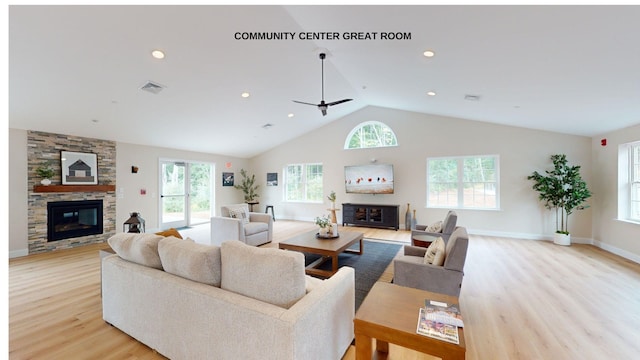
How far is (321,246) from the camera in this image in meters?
3.58

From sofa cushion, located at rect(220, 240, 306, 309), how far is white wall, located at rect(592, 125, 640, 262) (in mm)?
5948

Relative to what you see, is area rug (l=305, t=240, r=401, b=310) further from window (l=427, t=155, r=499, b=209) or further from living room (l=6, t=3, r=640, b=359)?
window (l=427, t=155, r=499, b=209)

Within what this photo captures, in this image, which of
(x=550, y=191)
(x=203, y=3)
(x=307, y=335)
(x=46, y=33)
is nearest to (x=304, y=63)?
(x=203, y=3)

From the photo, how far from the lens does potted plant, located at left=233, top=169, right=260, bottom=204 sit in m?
9.05

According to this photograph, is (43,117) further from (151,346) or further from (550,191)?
(550,191)

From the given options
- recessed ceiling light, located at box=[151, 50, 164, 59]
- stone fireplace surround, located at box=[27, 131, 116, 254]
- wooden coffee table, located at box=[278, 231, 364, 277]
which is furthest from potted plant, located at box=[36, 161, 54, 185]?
wooden coffee table, located at box=[278, 231, 364, 277]

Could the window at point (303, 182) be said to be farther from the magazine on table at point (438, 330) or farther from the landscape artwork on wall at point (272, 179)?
the magazine on table at point (438, 330)

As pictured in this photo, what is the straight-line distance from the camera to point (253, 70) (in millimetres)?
4137

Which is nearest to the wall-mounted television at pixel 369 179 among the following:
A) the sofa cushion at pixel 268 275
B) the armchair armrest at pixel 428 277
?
the armchair armrest at pixel 428 277

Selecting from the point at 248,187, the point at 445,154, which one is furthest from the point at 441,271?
the point at 248,187

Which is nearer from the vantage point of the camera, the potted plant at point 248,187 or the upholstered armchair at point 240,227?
the upholstered armchair at point 240,227

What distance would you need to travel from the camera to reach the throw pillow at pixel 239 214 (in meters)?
5.24

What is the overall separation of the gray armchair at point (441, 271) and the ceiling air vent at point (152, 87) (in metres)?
4.42

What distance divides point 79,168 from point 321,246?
18.0ft
